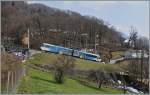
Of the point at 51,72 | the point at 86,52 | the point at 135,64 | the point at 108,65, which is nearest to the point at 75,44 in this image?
the point at 86,52

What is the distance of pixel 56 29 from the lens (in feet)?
12.1

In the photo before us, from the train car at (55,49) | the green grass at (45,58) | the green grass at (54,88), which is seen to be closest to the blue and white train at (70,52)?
the train car at (55,49)

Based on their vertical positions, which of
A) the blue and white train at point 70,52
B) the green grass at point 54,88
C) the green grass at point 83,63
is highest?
the blue and white train at point 70,52

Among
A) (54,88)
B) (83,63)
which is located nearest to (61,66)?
(83,63)

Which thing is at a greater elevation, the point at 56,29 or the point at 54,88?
the point at 56,29

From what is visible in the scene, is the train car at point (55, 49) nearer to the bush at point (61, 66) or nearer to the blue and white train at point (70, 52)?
the blue and white train at point (70, 52)

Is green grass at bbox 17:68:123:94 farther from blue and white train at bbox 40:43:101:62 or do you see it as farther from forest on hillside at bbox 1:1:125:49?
forest on hillside at bbox 1:1:125:49

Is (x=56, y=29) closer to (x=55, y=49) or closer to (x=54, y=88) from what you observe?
(x=55, y=49)

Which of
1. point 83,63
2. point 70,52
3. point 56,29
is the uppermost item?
point 56,29

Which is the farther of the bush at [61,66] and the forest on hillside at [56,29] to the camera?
the bush at [61,66]

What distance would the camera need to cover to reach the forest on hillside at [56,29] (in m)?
3.38

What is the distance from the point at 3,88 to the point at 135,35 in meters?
1.35

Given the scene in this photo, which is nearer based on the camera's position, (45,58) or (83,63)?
(45,58)

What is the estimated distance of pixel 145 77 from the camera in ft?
10.3
